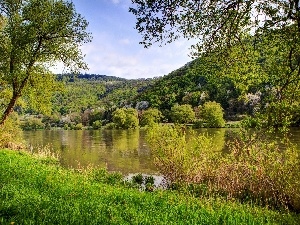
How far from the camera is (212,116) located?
111500 millimetres

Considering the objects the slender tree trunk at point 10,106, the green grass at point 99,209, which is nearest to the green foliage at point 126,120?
the slender tree trunk at point 10,106

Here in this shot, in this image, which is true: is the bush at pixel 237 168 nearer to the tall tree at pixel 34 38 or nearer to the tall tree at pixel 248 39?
the tall tree at pixel 248 39

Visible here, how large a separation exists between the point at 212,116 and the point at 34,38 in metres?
92.2

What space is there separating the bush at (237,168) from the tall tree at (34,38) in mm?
10291

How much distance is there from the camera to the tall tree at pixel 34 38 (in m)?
24.1

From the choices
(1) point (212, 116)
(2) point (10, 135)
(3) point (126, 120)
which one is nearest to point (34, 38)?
(2) point (10, 135)

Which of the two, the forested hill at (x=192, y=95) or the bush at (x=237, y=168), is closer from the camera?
the bush at (x=237, y=168)

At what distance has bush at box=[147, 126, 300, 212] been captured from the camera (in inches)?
545

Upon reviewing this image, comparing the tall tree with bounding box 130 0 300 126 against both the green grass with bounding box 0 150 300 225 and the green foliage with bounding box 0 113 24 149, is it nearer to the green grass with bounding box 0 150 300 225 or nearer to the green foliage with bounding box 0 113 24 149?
the green grass with bounding box 0 150 300 225

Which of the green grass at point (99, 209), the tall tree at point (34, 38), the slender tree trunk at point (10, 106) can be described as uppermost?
the tall tree at point (34, 38)

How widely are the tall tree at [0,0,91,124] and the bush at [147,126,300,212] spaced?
33.8ft

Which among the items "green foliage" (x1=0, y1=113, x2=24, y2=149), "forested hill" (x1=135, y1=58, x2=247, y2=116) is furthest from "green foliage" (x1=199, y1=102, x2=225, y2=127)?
"green foliage" (x1=0, y1=113, x2=24, y2=149)

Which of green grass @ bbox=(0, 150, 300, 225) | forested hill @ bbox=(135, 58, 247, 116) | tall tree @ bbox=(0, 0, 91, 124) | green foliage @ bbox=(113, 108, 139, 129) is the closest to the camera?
green grass @ bbox=(0, 150, 300, 225)

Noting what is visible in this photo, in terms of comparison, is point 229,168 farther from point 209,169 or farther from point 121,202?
point 121,202
